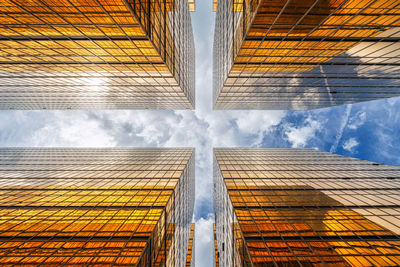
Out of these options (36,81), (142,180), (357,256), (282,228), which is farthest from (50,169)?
(357,256)

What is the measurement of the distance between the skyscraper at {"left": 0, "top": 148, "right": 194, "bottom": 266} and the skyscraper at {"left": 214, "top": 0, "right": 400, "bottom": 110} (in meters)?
21.8

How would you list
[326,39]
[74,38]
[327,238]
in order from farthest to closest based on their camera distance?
[326,39]
[74,38]
[327,238]

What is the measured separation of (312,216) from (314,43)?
65.0 ft

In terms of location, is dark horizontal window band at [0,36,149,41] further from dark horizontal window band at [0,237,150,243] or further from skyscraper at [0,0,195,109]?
dark horizontal window band at [0,237,150,243]

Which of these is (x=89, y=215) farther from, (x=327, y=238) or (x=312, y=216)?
(x=312, y=216)

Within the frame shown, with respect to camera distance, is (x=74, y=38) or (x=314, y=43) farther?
(x=314, y=43)

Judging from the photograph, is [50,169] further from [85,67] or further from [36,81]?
[85,67]

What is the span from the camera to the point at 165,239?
19.3 metres

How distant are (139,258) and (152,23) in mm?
21627

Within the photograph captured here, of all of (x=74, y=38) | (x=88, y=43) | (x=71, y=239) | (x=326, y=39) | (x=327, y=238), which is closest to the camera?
(x=71, y=239)

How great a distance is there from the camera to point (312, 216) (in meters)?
18.0

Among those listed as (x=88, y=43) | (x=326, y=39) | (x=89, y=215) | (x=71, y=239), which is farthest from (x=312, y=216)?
(x=88, y=43)

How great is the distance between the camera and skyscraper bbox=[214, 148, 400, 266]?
538 inches

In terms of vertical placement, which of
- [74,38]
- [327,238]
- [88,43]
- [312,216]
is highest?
[74,38]
